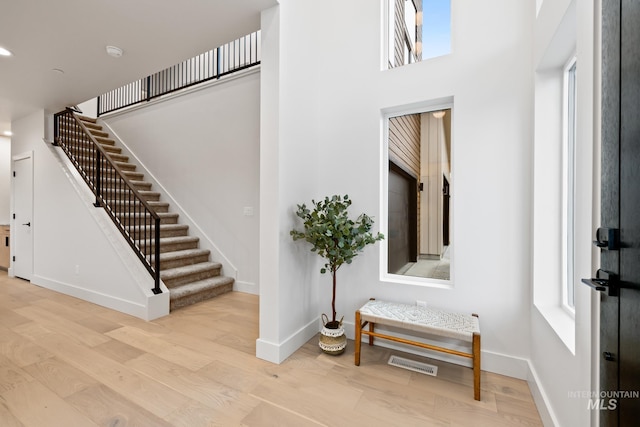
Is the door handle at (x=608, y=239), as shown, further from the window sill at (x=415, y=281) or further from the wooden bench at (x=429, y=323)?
the window sill at (x=415, y=281)

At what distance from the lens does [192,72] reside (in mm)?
5891

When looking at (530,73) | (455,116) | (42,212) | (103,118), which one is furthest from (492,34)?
(103,118)

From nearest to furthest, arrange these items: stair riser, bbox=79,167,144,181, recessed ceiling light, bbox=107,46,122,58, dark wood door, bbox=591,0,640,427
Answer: dark wood door, bbox=591,0,640,427 < recessed ceiling light, bbox=107,46,122,58 < stair riser, bbox=79,167,144,181

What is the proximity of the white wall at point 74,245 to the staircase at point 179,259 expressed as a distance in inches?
12.1

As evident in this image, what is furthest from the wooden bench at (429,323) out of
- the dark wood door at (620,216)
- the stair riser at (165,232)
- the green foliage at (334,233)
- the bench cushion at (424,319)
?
the stair riser at (165,232)

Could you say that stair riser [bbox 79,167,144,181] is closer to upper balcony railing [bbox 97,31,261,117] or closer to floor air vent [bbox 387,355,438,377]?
upper balcony railing [bbox 97,31,261,117]

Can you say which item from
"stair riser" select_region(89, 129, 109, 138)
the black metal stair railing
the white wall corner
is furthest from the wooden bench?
"stair riser" select_region(89, 129, 109, 138)

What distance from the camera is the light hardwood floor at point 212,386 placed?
1.67m

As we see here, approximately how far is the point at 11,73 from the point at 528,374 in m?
5.94

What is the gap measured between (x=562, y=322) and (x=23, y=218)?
7117mm

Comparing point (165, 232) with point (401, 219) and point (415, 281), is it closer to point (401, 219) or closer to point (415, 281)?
point (401, 219)

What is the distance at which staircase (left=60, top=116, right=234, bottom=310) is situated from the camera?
145 inches

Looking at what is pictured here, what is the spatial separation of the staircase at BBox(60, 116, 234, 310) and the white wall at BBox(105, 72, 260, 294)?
22cm

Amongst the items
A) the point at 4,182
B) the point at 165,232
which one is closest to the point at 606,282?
the point at 165,232
